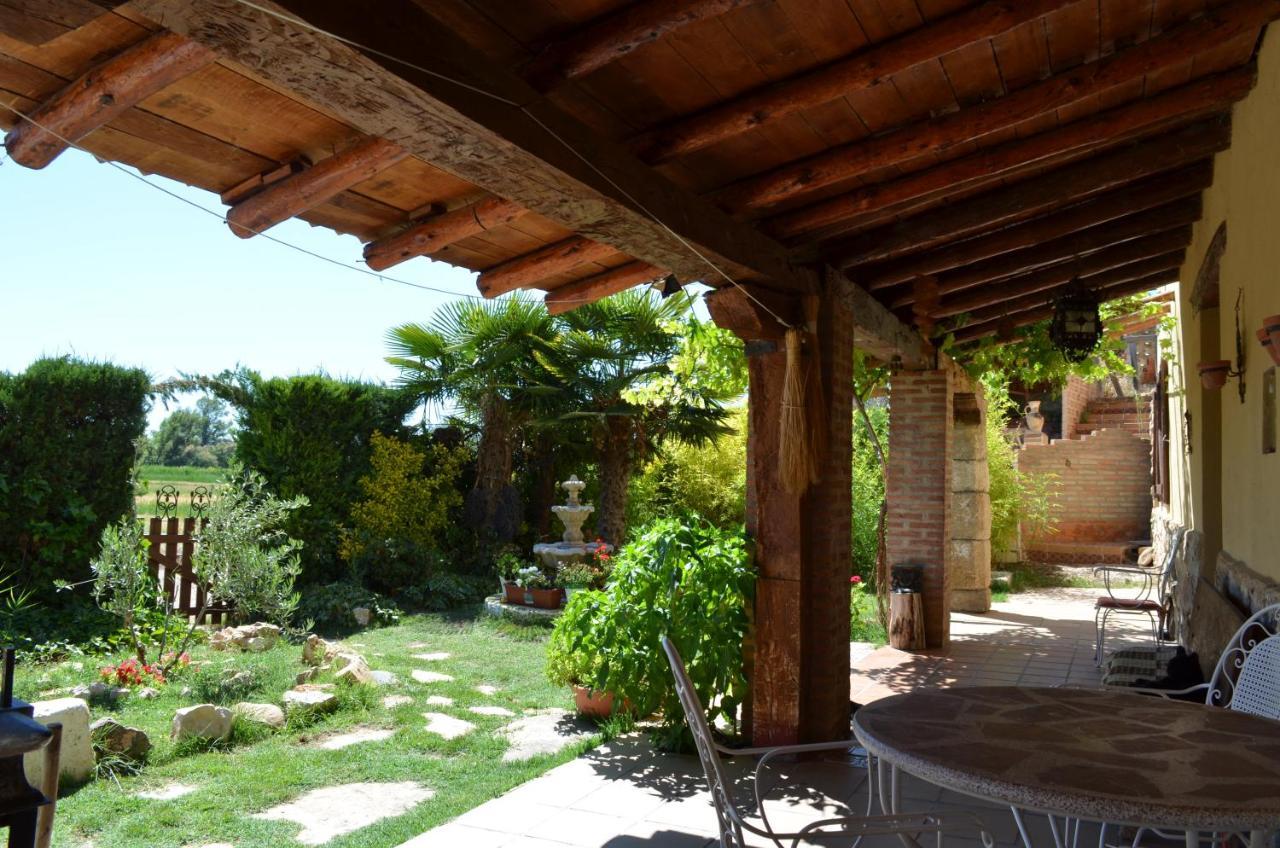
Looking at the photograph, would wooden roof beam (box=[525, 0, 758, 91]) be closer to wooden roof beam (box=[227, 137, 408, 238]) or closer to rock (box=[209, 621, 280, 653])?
wooden roof beam (box=[227, 137, 408, 238])

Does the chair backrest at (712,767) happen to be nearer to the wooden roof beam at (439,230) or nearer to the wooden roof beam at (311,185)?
the wooden roof beam at (311,185)

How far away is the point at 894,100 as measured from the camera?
10.8 ft

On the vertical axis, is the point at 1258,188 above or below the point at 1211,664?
above

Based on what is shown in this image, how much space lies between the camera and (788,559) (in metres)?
4.36

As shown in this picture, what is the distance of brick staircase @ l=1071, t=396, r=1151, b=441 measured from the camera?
15062 millimetres

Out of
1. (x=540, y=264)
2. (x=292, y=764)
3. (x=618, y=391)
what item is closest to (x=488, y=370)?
(x=618, y=391)

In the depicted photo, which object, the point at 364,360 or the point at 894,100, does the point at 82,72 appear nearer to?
the point at 894,100

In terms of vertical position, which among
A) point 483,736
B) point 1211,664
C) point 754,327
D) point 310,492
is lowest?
point 483,736

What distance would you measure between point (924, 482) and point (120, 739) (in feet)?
18.8

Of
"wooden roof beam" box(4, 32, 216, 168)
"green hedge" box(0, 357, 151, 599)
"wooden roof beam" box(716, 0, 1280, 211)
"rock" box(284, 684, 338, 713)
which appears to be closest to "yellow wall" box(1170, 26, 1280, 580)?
"wooden roof beam" box(716, 0, 1280, 211)

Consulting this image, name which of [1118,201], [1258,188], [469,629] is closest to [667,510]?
[469,629]

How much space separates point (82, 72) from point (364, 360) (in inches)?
347

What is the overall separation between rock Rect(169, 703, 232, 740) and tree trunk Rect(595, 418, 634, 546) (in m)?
6.05

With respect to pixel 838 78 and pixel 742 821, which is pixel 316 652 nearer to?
pixel 742 821
